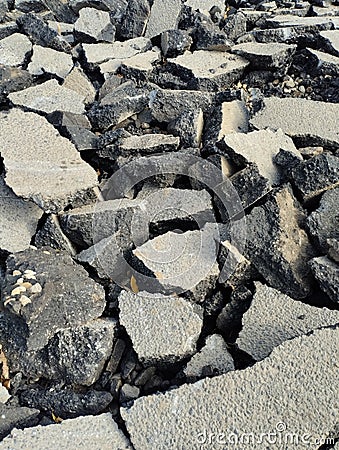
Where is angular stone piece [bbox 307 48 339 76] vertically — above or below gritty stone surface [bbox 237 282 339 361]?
above

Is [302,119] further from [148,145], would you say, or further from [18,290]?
[18,290]

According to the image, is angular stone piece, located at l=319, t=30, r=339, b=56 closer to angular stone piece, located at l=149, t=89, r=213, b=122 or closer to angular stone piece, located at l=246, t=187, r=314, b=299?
angular stone piece, located at l=149, t=89, r=213, b=122

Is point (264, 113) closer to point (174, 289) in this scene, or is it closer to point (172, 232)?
point (172, 232)

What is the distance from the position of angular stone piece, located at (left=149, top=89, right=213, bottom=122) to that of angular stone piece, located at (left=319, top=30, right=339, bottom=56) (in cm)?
97

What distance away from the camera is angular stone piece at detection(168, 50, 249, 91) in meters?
3.12

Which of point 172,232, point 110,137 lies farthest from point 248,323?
point 110,137

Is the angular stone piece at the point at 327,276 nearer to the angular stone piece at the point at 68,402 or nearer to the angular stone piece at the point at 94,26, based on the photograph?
the angular stone piece at the point at 68,402

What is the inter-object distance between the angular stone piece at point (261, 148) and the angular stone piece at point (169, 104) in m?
0.44

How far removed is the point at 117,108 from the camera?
→ 9.40 feet

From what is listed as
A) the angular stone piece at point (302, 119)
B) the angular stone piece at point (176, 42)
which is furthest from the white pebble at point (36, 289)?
the angular stone piece at point (176, 42)

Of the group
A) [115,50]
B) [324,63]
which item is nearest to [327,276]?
[324,63]

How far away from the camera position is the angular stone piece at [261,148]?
8.23 ft

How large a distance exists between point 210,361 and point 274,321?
30cm

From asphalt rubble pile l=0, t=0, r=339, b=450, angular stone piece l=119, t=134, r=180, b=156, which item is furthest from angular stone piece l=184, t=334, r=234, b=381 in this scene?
angular stone piece l=119, t=134, r=180, b=156
